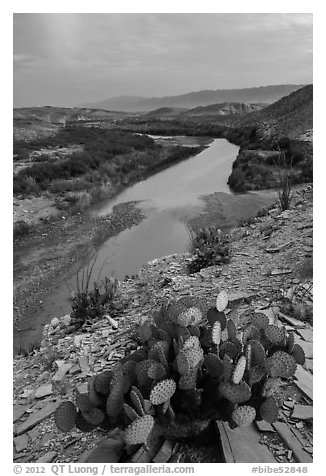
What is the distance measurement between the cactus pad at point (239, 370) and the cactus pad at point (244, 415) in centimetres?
13

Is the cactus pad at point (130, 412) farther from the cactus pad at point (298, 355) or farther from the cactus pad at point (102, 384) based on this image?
the cactus pad at point (298, 355)

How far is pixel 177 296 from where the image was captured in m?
4.59

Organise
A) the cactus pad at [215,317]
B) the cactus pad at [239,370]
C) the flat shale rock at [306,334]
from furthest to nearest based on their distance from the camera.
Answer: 1. the flat shale rock at [306,334]
2. the cactus pad at [215,317]
3. the cactus pad at [239,370]

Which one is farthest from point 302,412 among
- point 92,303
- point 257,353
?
point 92,303

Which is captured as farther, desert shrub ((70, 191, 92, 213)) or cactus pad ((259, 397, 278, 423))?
desert shrub ((70, 191, 92, 213))

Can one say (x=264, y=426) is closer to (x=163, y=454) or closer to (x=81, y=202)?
(x=163, y=454)

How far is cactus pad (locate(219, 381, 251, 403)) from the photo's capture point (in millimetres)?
2262

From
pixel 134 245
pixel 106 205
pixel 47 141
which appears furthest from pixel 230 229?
pixel 47 141

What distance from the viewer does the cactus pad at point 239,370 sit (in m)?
2.25

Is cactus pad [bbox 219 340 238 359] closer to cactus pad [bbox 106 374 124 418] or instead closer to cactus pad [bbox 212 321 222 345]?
cactus pad [bbox 212 321 222 345]

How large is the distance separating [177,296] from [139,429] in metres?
2.49

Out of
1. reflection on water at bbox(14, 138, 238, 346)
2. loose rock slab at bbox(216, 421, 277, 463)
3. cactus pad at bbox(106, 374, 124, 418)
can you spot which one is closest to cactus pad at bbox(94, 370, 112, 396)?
cactus pad at bbox(106, 374, 124, 418)

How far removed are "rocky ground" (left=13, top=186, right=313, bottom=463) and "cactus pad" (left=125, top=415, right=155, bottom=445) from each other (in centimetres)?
29

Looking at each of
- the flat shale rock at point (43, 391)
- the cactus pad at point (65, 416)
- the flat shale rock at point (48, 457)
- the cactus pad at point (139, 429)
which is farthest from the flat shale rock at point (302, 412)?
the flat shale rock at point (43, 391)
